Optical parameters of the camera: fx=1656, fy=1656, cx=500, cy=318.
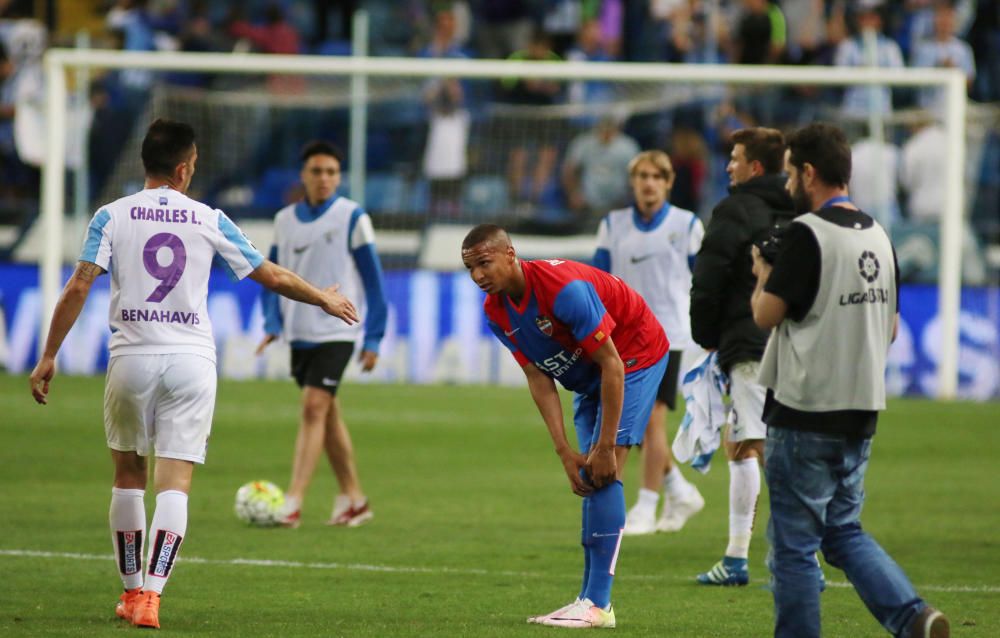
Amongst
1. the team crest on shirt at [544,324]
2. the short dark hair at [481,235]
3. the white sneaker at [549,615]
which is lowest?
the white sneaker at [549,615]

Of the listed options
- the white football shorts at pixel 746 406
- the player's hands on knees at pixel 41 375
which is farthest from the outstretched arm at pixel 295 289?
the white football shorts at pixel 746 406

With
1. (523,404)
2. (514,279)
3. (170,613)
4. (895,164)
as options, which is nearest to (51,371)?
(170,613)

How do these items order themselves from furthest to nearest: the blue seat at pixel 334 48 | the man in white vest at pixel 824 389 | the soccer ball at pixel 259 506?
the blue seat at pixel 334 48 < the soccer ball at pixel 259 506 < the man in white vest at pixel 824 389

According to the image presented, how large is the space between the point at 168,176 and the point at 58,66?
13984mm

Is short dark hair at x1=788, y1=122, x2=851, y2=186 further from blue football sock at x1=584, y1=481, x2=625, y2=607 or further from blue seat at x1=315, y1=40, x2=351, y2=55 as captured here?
blue seat at x1=315, y1=40, x2=351, y2=55

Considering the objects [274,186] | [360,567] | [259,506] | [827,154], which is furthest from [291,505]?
[274,186]

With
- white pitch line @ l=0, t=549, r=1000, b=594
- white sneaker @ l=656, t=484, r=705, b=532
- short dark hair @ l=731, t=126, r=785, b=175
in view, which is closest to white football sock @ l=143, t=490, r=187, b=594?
white pitch line @ l=0, t=549, r=1000, b=594

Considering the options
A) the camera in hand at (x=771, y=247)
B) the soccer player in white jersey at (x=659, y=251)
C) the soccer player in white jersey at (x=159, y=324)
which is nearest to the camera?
the camera in hand at (x=771, y=247)

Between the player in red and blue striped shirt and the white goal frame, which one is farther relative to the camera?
the white goal frame

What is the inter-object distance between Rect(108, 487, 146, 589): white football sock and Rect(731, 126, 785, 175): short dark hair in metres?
3.58

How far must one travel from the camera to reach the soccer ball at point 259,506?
10570mm

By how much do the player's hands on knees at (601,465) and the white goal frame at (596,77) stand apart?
12.4 metres

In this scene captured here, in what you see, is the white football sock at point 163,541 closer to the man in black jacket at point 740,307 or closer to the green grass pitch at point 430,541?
the green grass pitch at point 430,541

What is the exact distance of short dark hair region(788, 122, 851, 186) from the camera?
5945 mm
